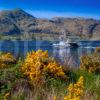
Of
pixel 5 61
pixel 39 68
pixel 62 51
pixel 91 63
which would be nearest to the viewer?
pixel 39 68

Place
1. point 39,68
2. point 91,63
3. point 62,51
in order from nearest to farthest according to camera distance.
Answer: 1. point 39,68
2. point 91,63
3. point 62,51

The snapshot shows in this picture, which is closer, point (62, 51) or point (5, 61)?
point (5, 61)

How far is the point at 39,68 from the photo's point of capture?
13719mm

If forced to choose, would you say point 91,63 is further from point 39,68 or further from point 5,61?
point 39,68

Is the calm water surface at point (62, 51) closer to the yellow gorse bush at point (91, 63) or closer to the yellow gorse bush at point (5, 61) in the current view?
the yellow gorse bush at point (91, 63)

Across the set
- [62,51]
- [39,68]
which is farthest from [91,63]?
[62,51]

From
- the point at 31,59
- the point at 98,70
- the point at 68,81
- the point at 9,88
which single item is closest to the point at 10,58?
the point at 31,59

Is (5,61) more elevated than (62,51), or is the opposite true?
(5,61)

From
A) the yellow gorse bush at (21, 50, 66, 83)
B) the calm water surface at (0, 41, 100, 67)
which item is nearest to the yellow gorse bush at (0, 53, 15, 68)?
the yellow gorse bush at (21, 50, 66, 83)

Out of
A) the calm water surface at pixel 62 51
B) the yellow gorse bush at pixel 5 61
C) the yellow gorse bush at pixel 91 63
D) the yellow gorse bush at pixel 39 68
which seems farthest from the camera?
the yellow gorse bush at pixel 91 63

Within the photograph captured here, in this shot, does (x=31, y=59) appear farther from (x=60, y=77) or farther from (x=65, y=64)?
(x=65, y=64)

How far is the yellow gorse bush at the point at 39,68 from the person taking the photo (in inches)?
521

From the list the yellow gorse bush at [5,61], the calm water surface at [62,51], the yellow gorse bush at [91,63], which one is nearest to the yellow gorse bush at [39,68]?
the yellow gorse bush at [5,61]

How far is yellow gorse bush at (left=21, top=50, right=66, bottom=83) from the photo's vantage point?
1324 centimetres
